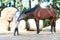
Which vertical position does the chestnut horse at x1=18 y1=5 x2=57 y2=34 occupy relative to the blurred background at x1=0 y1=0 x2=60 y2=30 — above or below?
below

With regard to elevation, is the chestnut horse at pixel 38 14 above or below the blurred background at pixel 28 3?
below

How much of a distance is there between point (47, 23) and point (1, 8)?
4.82m

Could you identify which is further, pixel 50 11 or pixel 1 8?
pixel 1 8

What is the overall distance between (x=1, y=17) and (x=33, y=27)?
3494 millimetres

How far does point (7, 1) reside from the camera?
1107 inches

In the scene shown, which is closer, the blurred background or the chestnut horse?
the chestnut horse

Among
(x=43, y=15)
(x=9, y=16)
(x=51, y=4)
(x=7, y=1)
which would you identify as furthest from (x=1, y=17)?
(x=43, y=15)

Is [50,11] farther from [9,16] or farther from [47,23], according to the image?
[9,16]

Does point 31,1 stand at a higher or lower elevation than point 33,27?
higher

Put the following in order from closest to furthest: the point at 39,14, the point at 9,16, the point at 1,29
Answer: the point at 39,14 < the point at 1,29 < the point at 9,16

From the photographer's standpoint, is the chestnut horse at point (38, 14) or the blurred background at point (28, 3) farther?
the blurred background at point (28, 3)

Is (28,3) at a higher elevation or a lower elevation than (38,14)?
higher

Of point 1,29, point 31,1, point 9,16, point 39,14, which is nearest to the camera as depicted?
point 39,14

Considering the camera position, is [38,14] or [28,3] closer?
[38,14]
